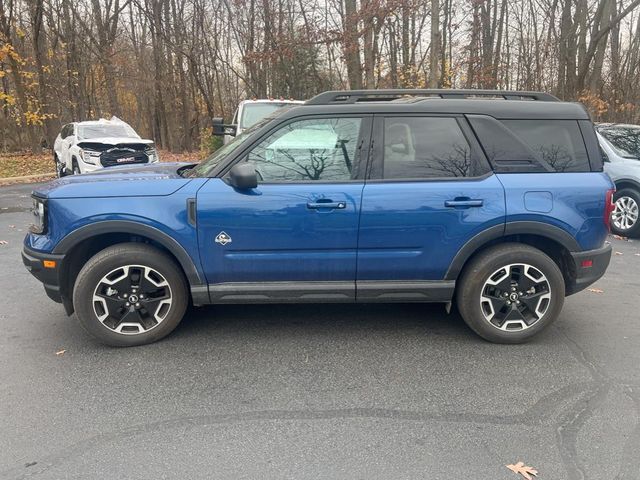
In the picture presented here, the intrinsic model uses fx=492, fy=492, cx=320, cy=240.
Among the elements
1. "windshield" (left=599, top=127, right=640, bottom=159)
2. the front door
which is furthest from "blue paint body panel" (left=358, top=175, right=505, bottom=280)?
"windshield" (left=599, top=127, right=640, bottom=159)

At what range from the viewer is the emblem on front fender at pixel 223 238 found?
359 centimetres

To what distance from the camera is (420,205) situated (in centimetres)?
361

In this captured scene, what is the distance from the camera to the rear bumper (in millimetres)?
3801

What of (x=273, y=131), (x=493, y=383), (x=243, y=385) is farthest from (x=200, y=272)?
(x=493, y=383)

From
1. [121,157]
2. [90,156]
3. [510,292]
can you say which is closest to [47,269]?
[510,292]

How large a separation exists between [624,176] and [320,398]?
6.96 meters

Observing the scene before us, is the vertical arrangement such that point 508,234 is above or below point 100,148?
below

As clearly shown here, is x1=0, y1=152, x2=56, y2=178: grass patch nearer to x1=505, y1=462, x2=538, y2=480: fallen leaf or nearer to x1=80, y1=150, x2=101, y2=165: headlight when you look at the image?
x1=80, y1=150, x2=101, y2=165: headlight

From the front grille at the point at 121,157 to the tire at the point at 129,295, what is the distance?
31.4ft

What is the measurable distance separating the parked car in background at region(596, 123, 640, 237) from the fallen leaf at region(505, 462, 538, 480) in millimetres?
6558

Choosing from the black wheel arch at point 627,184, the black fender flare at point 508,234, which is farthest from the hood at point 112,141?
the black fender flare at point 508,234

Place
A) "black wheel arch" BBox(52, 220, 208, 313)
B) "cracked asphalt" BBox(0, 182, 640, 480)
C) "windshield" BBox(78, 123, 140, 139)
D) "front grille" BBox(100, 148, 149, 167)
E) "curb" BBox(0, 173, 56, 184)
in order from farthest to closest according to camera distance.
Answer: "curb" BBox(0, 173, 56, 184), "windshield" BBox(78, 123, 140, 139), "front grille" BBox(100, 148, 149, 167), "black wheel arch" BBox(52, 220, 208, 313), "cracked asphalt" BBox(0, 182, 640, 480)

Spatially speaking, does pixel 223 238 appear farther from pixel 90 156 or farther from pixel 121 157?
pixel 90 156

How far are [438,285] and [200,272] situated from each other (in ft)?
5.95
